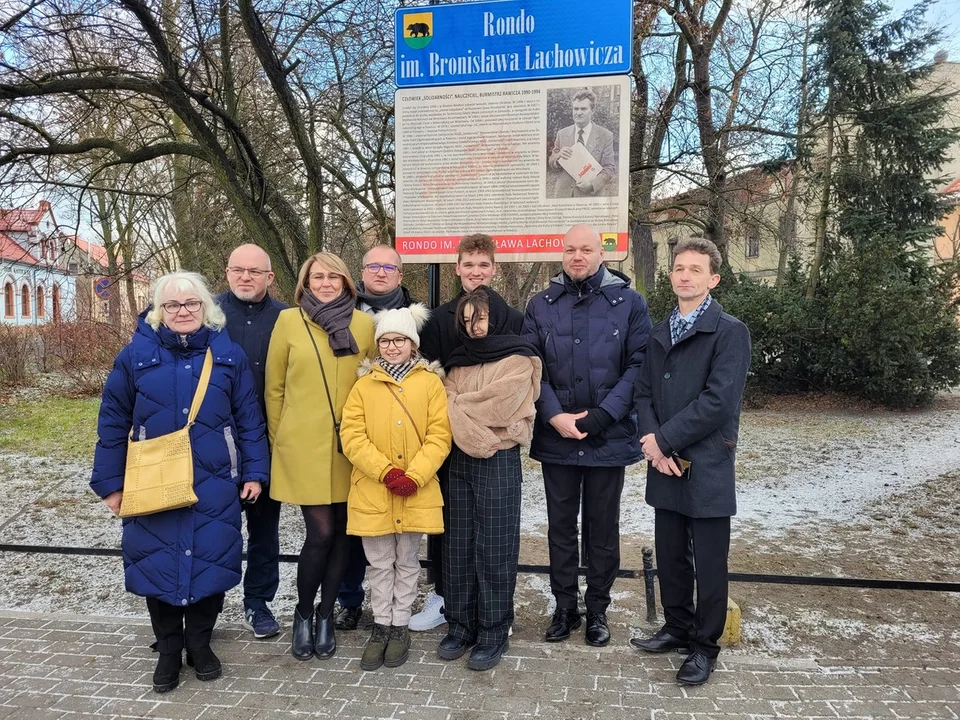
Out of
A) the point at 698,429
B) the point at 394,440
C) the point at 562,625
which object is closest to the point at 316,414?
the point at 394,440

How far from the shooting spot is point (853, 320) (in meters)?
11.7

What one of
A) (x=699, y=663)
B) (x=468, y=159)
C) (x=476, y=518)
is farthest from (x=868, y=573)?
(x=468, y=159)

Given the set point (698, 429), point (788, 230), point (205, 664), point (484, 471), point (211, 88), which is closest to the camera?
point (698, 429)

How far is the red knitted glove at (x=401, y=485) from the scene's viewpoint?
3127mm

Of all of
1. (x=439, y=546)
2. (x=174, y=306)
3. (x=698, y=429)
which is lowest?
(x=439, y=546)

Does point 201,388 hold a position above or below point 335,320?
below

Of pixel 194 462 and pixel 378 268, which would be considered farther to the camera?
pixel 378 268

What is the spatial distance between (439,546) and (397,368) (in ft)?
4.12

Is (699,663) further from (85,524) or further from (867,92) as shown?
(867,92)

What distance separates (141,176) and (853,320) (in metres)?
12.2

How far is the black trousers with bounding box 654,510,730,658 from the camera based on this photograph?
126 inches

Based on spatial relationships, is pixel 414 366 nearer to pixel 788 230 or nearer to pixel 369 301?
pixel 369 301

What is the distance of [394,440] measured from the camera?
3.23 metres

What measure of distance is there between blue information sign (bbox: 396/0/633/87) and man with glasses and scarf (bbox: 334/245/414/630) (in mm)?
1336
